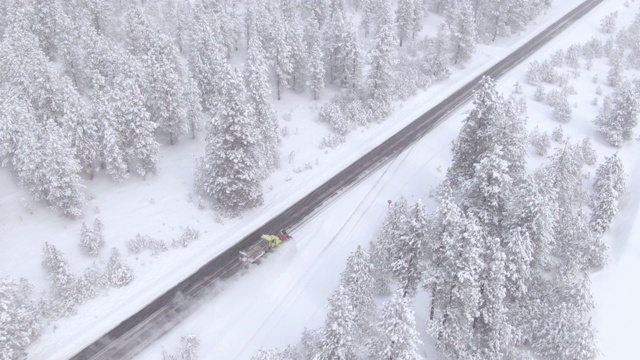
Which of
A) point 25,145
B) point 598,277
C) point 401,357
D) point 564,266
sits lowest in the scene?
point 598,277


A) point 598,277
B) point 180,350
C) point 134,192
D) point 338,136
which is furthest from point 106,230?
point 598,277

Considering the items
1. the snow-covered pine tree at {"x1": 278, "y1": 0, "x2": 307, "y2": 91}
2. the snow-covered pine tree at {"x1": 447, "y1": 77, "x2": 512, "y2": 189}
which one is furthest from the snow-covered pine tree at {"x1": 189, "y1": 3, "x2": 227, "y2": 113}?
the snow-covered pine tree at {"x1": 447, "y1": 77, "x2": 512, "y2": 189}

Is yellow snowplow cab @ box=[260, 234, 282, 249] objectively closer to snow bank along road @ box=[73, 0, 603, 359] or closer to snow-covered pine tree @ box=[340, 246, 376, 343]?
snow bank along road @ box=[73, 0, 603, 359]

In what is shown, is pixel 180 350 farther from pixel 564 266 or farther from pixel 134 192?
pixel 564 266

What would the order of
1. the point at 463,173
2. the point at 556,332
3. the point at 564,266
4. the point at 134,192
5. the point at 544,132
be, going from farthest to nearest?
the point at 544,132 < the point at 134,192 < the point at 463,173 < the point at 564,266 < the point at 556,332

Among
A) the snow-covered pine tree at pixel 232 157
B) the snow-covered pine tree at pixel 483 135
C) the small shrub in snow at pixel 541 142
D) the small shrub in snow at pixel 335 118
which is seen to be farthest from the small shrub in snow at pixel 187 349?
the small shrub in snow at pixel 541 142

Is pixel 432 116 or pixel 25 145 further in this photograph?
pixel 432 116

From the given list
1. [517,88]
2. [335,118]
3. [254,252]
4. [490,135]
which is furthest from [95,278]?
[517,88]
